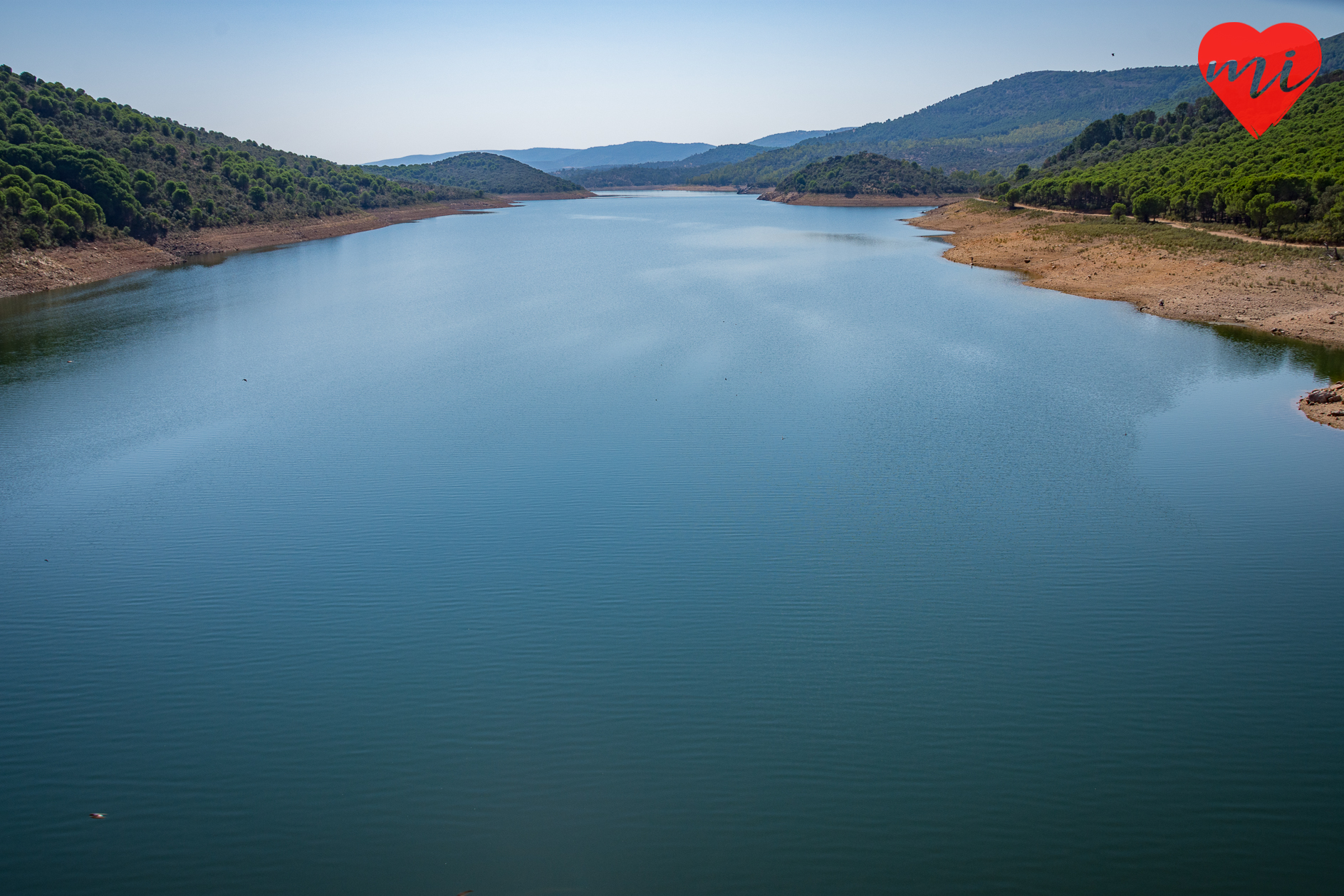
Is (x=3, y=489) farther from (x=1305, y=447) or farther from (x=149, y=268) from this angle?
(x=149, y=268)

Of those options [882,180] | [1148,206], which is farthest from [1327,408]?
[882,180]

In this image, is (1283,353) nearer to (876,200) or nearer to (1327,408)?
(1327,408)

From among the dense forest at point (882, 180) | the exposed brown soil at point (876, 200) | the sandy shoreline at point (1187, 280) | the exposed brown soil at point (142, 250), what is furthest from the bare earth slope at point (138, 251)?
the dense forest at point (882, 180)

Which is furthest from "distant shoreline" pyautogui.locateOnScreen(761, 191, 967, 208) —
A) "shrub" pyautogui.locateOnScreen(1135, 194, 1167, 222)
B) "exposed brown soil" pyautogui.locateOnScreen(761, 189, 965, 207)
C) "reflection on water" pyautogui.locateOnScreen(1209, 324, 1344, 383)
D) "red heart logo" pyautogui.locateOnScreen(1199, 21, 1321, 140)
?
"reflection on water" pyautogui.locateOnScreen(1209, 324, 1344, 383)

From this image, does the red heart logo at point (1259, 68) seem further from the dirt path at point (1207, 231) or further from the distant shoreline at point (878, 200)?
the distant shoreline at point (878, 200)

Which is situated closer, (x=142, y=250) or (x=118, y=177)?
(x=142, y=250)

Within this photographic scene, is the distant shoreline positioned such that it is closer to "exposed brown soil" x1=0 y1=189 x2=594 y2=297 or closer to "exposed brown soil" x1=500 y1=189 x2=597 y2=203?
"exposed brown soil" x1=0 y1=189 x2=594 y2=297
